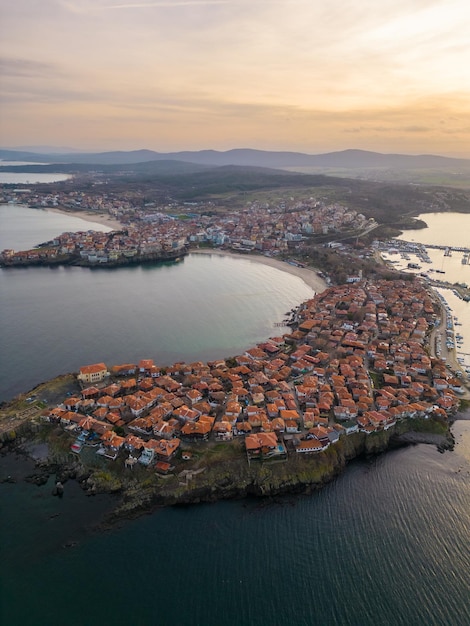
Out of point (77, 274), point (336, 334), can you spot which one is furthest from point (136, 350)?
point (77, 274)

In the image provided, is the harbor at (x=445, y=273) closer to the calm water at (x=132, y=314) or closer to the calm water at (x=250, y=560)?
the calm water at (x=132, y=314)

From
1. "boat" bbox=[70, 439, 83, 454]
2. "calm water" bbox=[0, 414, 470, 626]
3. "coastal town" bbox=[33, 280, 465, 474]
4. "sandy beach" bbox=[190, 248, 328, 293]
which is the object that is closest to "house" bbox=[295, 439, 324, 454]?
"coastal town" bbox=[33, 280, 465, 474]

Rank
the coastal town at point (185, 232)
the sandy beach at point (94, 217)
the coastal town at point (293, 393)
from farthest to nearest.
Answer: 1. the sandy beach at point (94, 217)
2. the coastal town at point (185, 232)
3. the coastal town at point (293, 393)

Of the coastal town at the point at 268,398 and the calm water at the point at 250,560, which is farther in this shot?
the coastal town at the point at 268,398

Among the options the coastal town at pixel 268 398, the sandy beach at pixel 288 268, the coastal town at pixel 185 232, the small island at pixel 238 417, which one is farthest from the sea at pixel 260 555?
the coastal town at pixel 185 232

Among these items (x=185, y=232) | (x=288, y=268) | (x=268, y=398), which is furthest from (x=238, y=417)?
(x=185, y=232)

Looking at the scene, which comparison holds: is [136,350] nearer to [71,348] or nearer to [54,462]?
[71,348]

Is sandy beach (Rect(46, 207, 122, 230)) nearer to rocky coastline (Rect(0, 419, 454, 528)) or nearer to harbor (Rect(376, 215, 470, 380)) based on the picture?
harbor (Rect(376, 215, 470, 380))
